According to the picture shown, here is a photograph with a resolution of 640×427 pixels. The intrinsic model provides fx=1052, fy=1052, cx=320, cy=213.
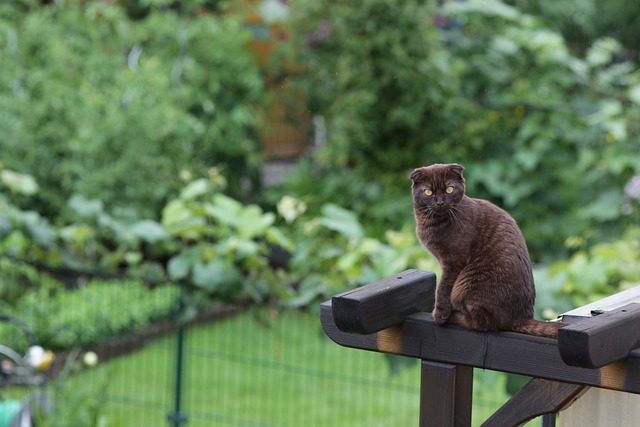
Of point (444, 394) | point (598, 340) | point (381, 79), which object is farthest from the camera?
point (381, 79)

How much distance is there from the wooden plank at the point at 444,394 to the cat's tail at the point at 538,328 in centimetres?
15

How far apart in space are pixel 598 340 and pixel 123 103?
559cm

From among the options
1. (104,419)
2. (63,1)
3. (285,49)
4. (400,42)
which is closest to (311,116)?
(285,49)

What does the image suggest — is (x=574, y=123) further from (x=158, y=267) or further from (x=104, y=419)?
(x=104, y=419)

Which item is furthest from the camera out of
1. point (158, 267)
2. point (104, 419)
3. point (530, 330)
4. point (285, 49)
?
point (285, 49)

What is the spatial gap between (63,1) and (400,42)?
2711mm

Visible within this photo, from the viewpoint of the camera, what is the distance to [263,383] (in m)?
6.04

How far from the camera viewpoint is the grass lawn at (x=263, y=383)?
17.7 ft

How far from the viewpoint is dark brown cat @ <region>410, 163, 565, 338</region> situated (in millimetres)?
1797

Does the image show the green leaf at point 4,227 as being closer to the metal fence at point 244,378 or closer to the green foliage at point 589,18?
the metal fence at point 244,378

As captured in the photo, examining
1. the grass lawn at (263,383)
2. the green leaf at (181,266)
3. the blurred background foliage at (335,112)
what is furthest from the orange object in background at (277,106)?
the green leaf at (181,266)

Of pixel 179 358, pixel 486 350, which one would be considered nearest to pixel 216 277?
pixel 179 358

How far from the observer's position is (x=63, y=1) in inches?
314

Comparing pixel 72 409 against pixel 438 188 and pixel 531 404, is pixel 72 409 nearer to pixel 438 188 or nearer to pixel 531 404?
pixel 531 404
